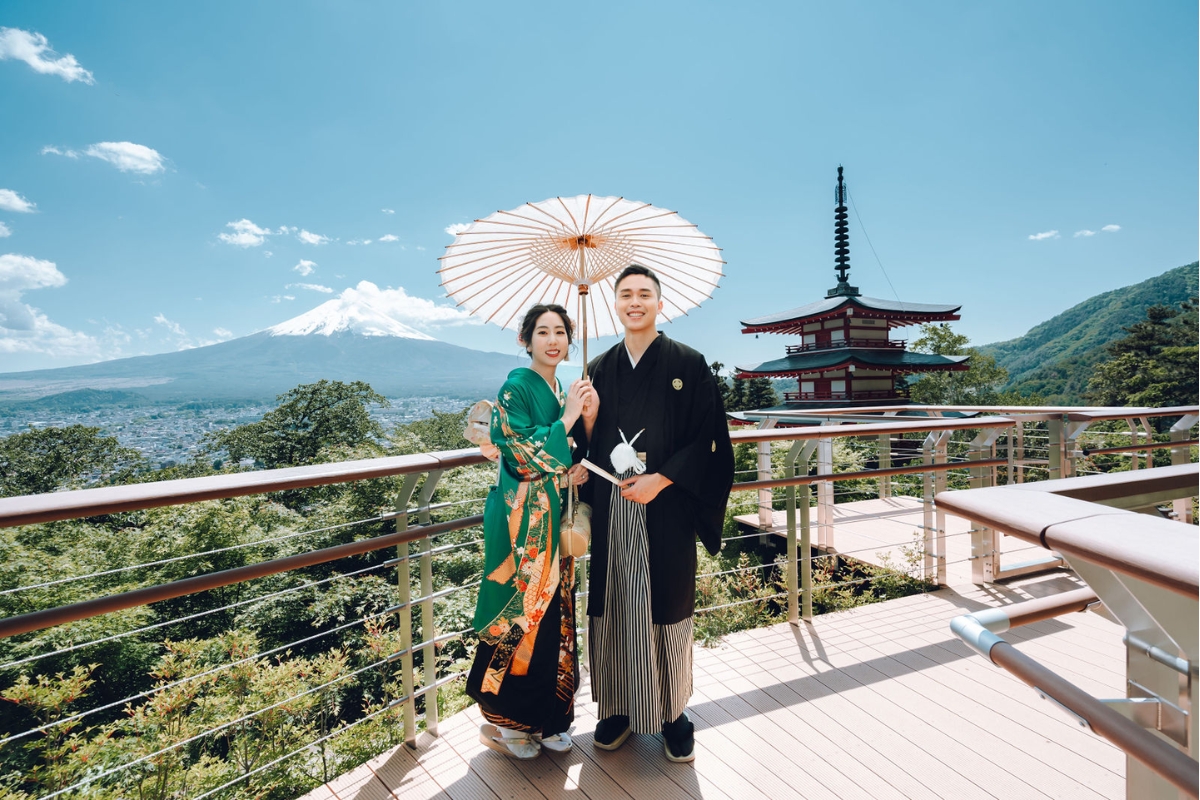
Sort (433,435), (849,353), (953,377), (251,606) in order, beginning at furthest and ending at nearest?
(953,377) → (433,435) → (849,353) → (251,606)

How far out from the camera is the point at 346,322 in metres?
138

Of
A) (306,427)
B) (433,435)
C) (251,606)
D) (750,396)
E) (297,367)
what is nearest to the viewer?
A: (251,606)

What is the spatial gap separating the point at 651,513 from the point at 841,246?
25.2 metres

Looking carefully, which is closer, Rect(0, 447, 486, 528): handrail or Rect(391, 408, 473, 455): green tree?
Rect(0, 447, 486, 528): handrail

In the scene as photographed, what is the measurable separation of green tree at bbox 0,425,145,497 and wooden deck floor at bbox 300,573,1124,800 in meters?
29.1

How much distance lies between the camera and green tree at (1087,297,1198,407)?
2144 centimetres

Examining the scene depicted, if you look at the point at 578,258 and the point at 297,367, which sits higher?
the point at 297,367

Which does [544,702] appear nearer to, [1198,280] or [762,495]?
[762,495]

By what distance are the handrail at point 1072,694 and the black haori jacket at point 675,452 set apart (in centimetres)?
91

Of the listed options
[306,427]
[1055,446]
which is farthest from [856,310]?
[306,427]

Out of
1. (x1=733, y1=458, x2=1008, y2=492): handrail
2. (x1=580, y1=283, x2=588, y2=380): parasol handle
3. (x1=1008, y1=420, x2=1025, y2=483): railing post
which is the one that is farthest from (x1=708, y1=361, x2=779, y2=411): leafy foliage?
(x1=580, y1=283, x2=588, y2=380): parasol handle

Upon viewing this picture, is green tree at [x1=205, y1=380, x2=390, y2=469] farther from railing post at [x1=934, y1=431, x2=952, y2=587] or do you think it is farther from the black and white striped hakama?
the black and white striped hakama

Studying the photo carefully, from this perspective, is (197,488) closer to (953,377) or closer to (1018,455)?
(1018,455)

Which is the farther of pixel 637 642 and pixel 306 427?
pixel 306 427
